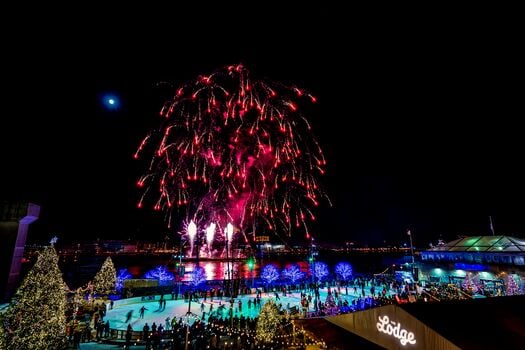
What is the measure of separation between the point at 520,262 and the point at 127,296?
40.1 meters

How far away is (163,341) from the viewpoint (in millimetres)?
17781

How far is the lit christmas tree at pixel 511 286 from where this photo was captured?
87.5ft

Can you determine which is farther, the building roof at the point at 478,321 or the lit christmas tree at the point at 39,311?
the lit christmas tree at the point at 39,311

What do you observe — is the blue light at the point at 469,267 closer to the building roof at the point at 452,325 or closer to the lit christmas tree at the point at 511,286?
the lit christmas tree at the point at 511,286

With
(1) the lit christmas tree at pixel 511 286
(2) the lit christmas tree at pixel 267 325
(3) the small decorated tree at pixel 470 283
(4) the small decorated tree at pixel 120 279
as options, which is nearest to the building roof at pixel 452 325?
(2) the lit christmas tree at pixel 267 325

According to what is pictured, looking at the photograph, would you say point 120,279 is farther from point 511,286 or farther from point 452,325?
point 452,325

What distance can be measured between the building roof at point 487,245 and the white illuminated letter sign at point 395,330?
33991 millimetres

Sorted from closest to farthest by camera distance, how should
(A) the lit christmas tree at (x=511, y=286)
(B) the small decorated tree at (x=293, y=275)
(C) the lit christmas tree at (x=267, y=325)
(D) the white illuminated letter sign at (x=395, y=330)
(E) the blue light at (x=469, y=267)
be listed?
(D) the white illuminated letter sign at (x=395, y=330)
(C) the lit christmas tree at (x=267, y=325)
(A) the lit christmas tree at (x=511, y=286)
(E) the blue light at (x=469, y=267)
(B) the small decorated tree at (x=293, y=275)

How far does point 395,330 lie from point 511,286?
29473 mm

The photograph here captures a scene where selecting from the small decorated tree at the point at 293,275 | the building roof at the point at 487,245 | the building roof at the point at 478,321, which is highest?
the building roof at the point at 487,245

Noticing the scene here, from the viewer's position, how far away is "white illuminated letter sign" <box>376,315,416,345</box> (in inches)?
264

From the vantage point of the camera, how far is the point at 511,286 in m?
27.9

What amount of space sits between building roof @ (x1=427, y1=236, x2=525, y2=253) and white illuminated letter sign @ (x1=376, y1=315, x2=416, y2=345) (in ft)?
112

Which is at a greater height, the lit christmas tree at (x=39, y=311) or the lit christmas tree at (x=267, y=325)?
the lit christmas tree at (x=39, y=311)
